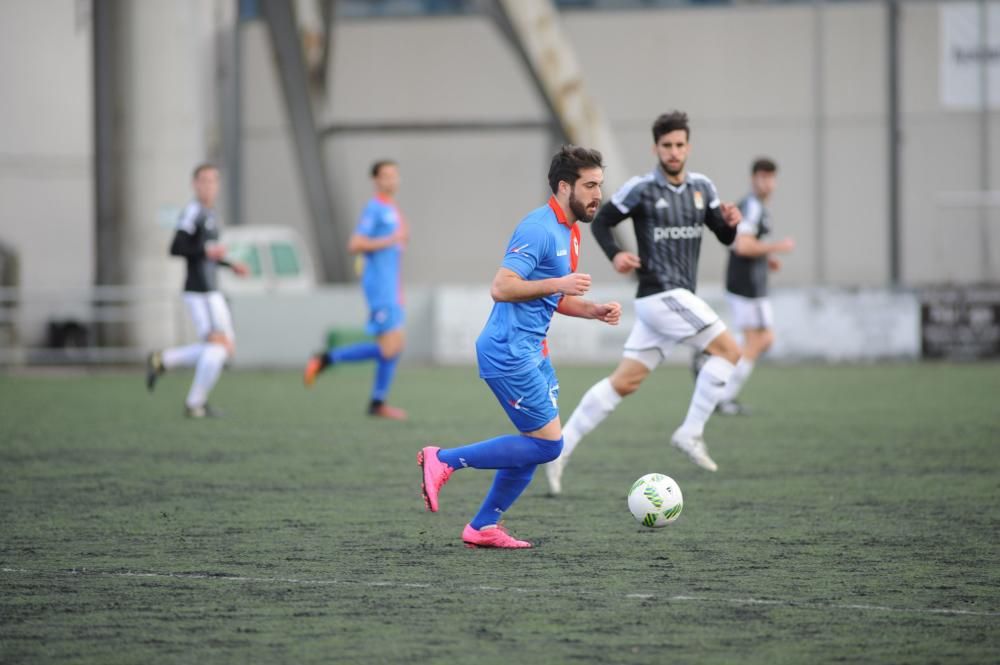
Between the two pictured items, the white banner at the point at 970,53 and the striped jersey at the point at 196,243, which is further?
the white banner at the point at 970,53

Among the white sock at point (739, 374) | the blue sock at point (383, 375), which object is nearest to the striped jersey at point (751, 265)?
the white sock at point (739, 374)

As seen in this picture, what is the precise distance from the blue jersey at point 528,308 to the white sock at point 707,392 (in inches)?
113

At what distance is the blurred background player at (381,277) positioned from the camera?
13383 mm

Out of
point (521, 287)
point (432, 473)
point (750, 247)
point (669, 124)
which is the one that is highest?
point (669, 124)

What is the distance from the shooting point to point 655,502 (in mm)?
7480

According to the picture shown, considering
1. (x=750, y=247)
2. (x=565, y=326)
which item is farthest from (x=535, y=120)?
(x=750, y=247)

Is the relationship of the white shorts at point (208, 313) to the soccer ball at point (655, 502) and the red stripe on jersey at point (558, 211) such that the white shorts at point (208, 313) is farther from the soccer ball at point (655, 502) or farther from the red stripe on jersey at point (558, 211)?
the red stripe on jersey at point (558, 211)

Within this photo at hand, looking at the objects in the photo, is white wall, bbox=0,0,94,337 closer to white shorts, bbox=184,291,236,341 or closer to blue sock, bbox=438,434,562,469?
white shorts, bbox=184,291,236,341

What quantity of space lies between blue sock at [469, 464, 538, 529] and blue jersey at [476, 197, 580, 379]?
20.5 inches

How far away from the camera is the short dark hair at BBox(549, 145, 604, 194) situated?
22.3 feet

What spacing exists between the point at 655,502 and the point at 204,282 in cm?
710

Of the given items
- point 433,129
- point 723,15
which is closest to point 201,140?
point 433,129

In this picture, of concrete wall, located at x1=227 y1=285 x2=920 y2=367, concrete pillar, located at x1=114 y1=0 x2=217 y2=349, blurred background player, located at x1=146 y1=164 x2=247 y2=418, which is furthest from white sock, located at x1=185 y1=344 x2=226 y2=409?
concrete pillar, located at x1=114 y1=0 x2=217 y2=349

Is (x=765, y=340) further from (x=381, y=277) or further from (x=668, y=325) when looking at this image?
(x=668, y=325)
